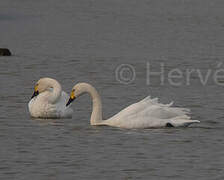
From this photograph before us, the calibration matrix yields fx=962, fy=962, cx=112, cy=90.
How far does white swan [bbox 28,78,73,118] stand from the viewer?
709 inches

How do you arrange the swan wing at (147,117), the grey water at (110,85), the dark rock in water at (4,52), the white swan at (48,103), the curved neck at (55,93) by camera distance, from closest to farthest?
the grey water at (110,85), the swan wing at (147,117), the white swan at (48,103), the curved neck at (55,93), the dark rock in water at (4,52)

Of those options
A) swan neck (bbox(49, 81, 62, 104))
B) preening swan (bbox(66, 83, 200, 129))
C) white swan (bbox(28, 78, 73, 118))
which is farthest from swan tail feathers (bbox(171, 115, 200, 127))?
swan neck (bbox(49, 81, 62, 104))

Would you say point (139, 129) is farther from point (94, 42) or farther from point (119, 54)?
point (94, 42)

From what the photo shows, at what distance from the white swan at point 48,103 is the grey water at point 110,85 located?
0.76 ft

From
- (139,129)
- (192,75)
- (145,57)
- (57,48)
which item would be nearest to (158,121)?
(139,129)

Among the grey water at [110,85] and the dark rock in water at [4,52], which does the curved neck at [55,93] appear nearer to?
the grey water at [110,85]

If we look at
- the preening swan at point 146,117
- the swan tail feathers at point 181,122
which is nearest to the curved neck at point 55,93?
the preening swan at point 146,117

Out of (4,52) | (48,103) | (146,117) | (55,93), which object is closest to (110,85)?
(55,93)

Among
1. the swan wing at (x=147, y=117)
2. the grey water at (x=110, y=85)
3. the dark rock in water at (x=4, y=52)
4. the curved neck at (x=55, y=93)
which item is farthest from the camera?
the dark rock in water at (x=4, y=52)

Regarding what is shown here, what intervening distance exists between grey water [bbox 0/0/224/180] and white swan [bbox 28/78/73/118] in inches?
9.1

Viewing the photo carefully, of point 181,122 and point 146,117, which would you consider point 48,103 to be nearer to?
point 146,117

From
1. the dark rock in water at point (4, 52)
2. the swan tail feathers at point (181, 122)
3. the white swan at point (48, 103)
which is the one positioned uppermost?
the dark rock in water at point (4, 52)

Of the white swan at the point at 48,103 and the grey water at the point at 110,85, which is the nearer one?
the grey water at the point at 110,85

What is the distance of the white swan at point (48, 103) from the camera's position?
59.1ft
